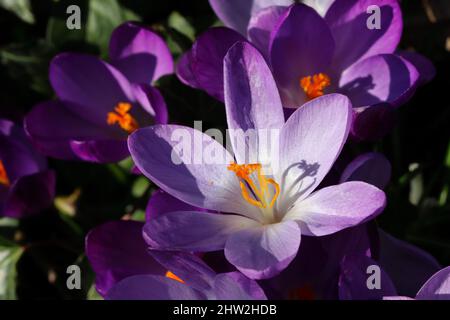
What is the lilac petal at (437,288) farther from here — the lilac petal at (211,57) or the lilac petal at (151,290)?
the lilac petal at (211,57)

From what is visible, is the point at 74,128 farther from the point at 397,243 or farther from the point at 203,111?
the point at 397,243

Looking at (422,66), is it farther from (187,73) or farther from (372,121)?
(187,73)

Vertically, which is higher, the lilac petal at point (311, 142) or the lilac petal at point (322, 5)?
the lilac petal at point (322, 5)

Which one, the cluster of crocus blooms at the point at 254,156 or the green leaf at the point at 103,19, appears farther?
the green leaf at the point at 103,19

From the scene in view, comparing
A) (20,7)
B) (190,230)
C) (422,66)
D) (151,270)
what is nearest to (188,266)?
(190,230)

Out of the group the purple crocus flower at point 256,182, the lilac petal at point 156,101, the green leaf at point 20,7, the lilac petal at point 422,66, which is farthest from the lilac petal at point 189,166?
the green leaf at point 20,7

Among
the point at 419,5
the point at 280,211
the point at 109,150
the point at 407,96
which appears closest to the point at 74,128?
the point at 109,150
